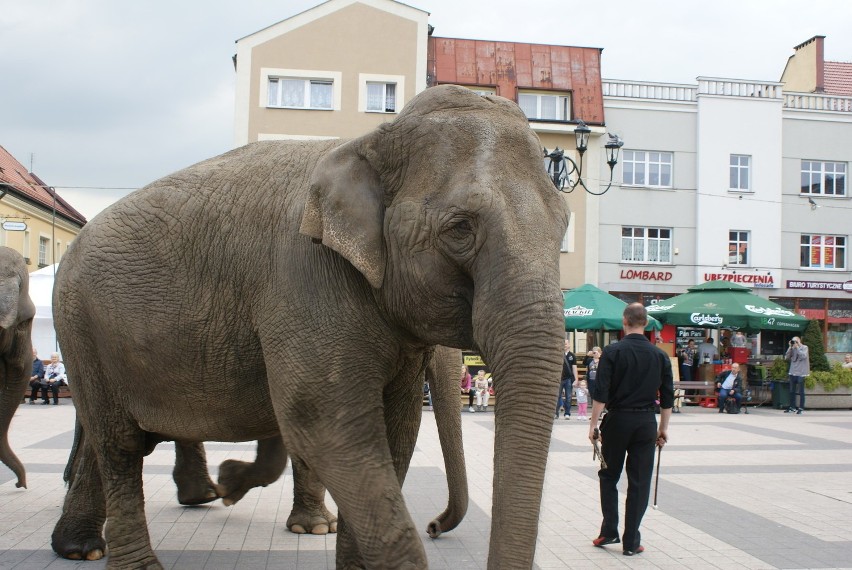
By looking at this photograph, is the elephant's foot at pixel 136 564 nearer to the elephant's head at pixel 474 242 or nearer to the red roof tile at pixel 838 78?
the elephant's head at pixel 474 242

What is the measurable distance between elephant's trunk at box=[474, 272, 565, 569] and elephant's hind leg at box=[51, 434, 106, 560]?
3579 mm

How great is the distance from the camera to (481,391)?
19.5 metres

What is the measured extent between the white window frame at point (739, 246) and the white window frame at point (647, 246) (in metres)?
2.17

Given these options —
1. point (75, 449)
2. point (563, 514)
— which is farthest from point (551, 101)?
point (75, 449)

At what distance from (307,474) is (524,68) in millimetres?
25872

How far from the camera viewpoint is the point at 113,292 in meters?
4.40

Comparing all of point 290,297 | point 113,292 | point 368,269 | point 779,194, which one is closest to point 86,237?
point 113,292

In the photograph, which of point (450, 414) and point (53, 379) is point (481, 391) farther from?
point (450, 414)

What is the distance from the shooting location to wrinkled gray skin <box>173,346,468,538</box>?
199 inches

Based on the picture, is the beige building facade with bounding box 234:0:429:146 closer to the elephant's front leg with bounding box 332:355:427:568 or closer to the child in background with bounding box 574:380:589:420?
the child in background with bounding box 574:380:589:420

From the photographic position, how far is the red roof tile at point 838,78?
35.9 meters

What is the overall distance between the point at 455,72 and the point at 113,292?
86.9ft

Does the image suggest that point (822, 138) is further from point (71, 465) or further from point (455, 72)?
point (71, 465)

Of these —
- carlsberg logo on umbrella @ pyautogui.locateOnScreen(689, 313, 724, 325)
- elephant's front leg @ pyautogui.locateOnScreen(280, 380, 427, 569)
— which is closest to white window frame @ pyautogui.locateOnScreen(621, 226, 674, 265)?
carlsberg logo on umbrella @ pyautogui.locateOnScreen(689, 313, 724, 325)
